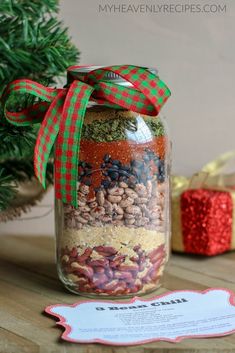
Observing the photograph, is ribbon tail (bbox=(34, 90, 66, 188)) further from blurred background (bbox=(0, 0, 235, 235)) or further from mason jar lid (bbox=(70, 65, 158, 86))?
blurred background (bbox=(0, 0, 235, 235))

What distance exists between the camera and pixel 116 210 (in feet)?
2.65

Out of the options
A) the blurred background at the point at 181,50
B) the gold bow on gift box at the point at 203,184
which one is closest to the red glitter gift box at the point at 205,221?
the gold bow on gift box at the point at 203,184

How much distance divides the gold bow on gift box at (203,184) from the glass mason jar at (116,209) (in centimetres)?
18

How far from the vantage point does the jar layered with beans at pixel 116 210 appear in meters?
0.80

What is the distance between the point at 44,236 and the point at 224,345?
1.71ft

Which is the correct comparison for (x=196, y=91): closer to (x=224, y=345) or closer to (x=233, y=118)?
(x=233, y=118)

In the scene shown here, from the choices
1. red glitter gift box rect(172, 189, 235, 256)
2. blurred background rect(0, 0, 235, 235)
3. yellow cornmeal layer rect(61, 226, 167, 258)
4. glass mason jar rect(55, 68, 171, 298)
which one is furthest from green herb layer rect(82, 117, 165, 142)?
blurred background rect(0, 0, 235, 235)

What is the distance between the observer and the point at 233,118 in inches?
45.3

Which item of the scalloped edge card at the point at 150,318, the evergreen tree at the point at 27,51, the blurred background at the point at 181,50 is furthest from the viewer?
the blurred background at the point at 181,50

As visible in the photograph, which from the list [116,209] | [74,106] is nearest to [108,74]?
[74,106]

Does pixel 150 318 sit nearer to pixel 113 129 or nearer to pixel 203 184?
pixel 113 129

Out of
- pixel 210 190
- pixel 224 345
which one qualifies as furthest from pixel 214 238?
pixel 224 345

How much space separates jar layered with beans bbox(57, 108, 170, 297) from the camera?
802 millimetres

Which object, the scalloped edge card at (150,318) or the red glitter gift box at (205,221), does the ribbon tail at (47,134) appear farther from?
the red glitter gift box at (205,221)
